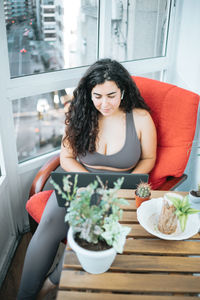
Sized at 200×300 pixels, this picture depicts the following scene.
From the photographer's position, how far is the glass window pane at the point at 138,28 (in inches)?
83.3

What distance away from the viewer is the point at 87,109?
1.70 metres

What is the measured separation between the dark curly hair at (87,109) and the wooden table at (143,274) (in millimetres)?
700

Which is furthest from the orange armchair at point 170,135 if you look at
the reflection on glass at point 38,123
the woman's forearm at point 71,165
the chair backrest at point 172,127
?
the reflection on glass at point 38,123

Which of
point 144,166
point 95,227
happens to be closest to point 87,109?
point 144,166

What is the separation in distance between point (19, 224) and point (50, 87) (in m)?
0.97

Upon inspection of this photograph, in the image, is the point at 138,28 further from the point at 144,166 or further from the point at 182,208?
the point at 182,208

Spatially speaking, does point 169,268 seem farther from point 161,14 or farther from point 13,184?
point 161,14

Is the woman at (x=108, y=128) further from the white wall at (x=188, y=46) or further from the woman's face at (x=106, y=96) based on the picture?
the white wall at (x=188, y=46)

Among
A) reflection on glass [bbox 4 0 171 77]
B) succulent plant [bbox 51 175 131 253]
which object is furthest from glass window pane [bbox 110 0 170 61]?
succulent plant [bbox 51 175 131 253]

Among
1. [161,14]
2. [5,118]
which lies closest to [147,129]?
[5,118]

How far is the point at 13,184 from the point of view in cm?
196

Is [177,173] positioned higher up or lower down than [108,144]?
lower down

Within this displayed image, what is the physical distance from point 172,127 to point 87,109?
512 mm

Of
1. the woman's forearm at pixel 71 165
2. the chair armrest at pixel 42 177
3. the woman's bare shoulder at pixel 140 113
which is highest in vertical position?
the woman's bare shoulder at pixel 140 113
